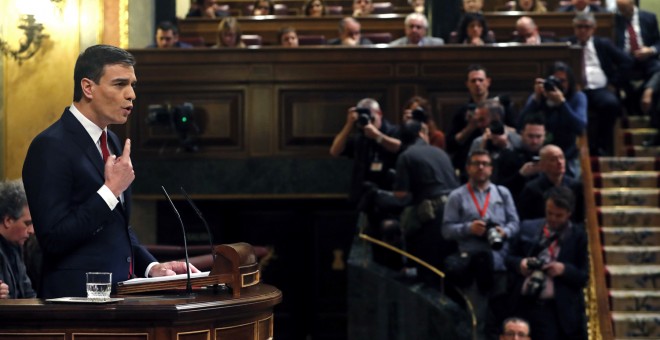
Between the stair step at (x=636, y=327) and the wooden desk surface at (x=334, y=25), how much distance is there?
4.84m

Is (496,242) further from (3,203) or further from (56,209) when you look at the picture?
(56,209)

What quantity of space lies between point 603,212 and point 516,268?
81.8 inches

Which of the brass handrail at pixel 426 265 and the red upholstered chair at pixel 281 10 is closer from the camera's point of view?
the brass handrail at pixel 426 265

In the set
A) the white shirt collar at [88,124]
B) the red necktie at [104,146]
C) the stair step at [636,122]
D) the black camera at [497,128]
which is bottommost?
the stair step at [636,122]

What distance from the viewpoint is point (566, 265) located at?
8164 mm

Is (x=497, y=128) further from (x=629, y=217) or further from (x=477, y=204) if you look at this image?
(x=629, y=217)

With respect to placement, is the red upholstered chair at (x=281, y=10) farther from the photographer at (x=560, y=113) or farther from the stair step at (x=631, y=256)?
the stair step at (x=631, y=256)

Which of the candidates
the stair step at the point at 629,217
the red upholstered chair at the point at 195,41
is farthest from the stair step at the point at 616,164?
the red upholstered chair at the point at 195,41


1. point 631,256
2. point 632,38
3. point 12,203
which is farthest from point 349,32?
point 12,203

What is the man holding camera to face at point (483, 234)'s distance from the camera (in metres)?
8.28

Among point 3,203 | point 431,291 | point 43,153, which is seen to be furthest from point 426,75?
point 43,153

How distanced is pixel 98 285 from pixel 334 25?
9858 millimetres

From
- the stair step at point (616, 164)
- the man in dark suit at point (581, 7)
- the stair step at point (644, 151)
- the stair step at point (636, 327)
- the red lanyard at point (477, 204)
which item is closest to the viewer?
the red lanyard at point (477, 204)

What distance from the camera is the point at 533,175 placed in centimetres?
920
